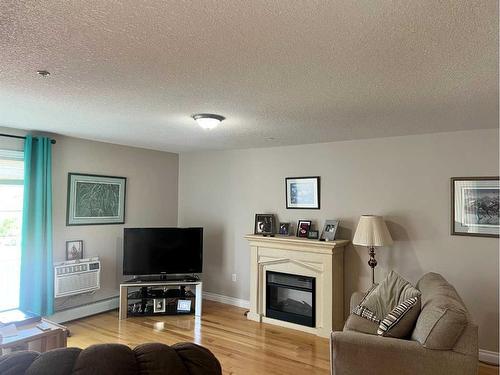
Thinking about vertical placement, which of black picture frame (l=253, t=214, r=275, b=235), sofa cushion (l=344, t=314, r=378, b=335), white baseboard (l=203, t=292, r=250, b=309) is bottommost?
white baseboard (l=203, t=292, r=250, b=309)

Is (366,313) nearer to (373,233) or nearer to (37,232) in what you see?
(373,233)

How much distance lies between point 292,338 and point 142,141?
3185mm

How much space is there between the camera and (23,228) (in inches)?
157

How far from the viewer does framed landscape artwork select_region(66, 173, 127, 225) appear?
4.58 m

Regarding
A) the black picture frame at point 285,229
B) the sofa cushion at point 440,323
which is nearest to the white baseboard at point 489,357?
the sofa cushion at point 440,323

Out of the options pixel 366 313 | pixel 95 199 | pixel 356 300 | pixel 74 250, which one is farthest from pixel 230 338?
pixel 95 199

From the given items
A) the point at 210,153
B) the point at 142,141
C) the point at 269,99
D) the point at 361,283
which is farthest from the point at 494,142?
the point at 142,141

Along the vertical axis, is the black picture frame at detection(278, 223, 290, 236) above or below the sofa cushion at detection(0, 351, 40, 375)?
above

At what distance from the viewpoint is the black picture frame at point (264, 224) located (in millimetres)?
4912

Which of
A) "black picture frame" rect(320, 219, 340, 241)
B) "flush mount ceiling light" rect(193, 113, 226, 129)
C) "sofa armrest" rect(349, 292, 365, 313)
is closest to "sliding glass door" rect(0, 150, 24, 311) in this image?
"flush mount ceiling light" rect(193, 113, 226, 129)

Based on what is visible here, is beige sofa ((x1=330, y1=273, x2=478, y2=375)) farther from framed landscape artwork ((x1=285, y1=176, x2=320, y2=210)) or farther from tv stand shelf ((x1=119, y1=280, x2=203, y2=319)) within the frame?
tv stand shelf ((x1=119, y1=280, x2=203, y2=319))

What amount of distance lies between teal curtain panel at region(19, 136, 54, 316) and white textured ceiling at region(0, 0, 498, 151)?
79 centimetres

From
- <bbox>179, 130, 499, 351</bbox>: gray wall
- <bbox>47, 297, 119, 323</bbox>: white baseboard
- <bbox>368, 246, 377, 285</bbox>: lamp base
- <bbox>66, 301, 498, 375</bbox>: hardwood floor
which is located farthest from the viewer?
<bbox>47, 297, 119, 323</bbox>: white baseboard

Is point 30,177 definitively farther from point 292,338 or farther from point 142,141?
point 292,338
